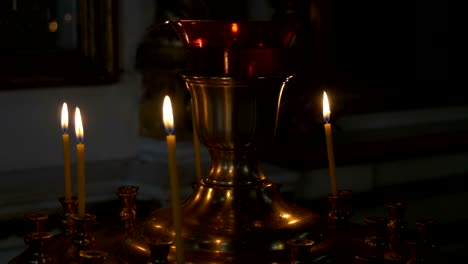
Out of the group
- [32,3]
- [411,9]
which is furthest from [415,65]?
[32,3]

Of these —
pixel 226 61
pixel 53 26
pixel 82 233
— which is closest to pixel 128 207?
pixel 82 233

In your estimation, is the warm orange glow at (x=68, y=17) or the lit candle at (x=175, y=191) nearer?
the lit candle at (x=175, y=191)

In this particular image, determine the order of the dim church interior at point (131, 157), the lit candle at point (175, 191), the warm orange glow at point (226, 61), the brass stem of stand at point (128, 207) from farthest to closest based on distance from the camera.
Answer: the dim church interior at point (131, 157), the brass stem of stand at point (128, 207), the warm orange glow at point (226, 61), the lit candle at point (175, 191)

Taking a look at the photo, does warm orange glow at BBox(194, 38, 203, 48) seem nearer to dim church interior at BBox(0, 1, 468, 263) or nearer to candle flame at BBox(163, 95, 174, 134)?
candle flame at BBox(163, 95, 174, 134)

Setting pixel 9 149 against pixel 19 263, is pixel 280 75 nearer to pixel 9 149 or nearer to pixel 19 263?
pixel 19 263

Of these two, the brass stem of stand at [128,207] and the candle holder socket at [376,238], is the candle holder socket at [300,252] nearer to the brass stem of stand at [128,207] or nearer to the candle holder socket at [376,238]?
the candle holder socket at [376,238]

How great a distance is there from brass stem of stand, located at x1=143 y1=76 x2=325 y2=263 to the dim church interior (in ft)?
1.89

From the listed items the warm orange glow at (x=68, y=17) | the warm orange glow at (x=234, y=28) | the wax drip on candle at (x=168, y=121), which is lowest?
the wax drip on candle at (x=168, y=121)

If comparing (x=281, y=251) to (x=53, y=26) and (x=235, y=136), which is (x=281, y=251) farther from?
(x=53, y=26)

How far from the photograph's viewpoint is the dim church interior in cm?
142

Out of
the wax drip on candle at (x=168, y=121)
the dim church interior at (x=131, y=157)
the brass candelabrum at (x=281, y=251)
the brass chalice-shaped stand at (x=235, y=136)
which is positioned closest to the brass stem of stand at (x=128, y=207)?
the brass candelabrum at (x=281, y=251)

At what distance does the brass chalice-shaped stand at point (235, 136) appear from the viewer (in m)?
0.84

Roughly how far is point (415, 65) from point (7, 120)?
106 centimetres

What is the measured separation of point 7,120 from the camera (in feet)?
4.65
